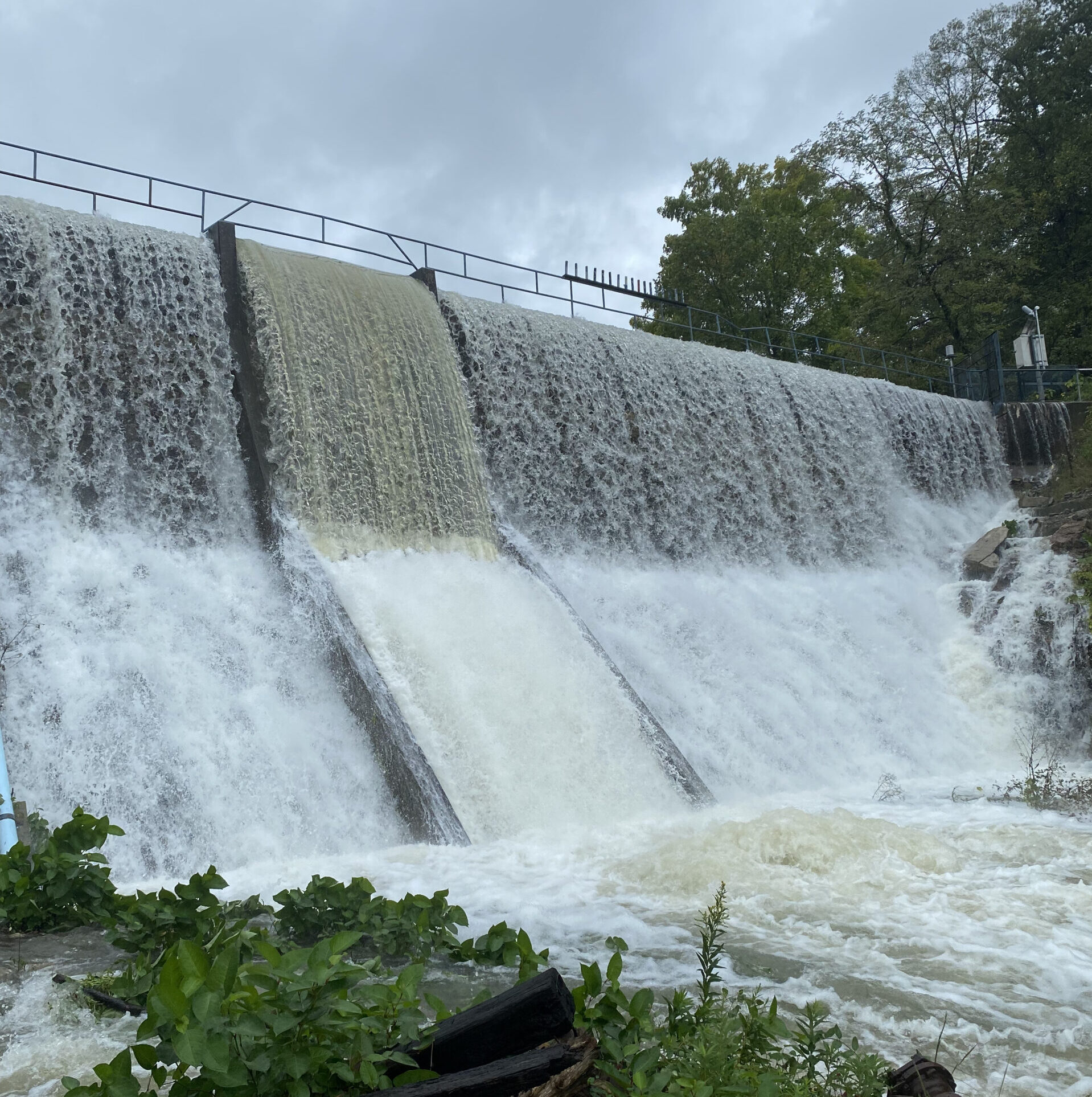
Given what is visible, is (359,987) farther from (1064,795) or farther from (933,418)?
(933,418)

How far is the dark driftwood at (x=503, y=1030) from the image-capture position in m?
2.17

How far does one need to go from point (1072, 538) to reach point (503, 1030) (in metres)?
13.8

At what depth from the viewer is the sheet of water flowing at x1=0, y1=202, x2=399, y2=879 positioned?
22.7 ft

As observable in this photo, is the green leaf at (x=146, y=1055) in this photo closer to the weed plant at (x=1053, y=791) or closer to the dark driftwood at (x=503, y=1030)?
the dark driftwood at (x=503, y=1030)

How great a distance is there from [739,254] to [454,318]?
18573 mm

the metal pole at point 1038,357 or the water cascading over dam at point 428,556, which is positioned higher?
the metal pole at point 1038,357

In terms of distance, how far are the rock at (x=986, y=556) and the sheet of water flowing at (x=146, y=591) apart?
1056 centimetres

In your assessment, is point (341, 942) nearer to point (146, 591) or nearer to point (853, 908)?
point (853, 908)

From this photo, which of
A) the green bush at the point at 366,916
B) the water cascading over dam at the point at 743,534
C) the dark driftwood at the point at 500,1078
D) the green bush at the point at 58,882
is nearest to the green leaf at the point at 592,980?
the dark driftwood at the point at 500,1078

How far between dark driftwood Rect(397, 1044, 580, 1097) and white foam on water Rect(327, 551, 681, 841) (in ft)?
16.9

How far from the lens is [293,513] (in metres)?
10.0

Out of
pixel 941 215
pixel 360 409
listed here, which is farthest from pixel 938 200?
pixel 360 409

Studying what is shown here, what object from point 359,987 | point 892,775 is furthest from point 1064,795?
point 359,987

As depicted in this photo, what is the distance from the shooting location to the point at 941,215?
27297 millimetres
